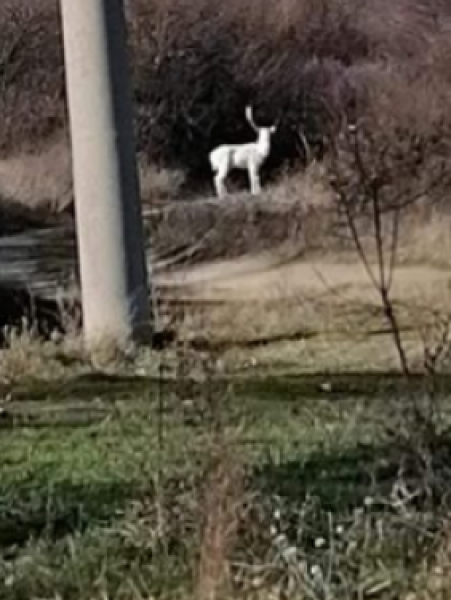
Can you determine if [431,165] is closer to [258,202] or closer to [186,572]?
[258,202]

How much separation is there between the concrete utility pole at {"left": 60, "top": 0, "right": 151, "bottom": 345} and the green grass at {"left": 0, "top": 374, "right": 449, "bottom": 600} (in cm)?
194

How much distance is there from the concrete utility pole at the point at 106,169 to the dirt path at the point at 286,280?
3312 mm

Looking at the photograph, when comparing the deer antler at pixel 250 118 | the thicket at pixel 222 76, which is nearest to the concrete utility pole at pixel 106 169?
the thicket at pixel 222 76

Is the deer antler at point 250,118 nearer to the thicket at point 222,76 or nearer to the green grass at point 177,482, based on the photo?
the thicket at point 222,76

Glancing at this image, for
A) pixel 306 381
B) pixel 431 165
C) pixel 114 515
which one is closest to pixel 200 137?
pixel 431 165

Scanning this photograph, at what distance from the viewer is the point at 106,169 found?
551 inches

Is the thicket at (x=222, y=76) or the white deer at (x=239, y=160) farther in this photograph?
the thicket at (x=222, y=76)

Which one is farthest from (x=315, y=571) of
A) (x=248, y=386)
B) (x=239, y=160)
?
(x=239, y=160)

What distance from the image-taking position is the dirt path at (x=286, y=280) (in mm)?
17469

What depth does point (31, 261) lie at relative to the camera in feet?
64.4

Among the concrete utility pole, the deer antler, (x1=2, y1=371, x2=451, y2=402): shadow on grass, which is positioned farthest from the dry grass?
(x1=2, y1=371, x2=451, y2=402): shadow on grass

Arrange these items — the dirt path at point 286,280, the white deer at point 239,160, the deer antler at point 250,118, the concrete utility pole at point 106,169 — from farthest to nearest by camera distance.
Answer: the deer antler at point 250,118 → the white deer at point 239,160 → the dirt path at point 286,280 → the concrete utility pole at point 106,169

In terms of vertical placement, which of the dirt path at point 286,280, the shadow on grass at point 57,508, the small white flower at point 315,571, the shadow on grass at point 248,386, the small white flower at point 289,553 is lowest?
the dirt path at point 286,280

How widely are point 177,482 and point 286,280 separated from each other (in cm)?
1094
